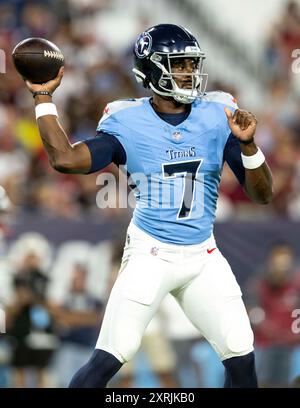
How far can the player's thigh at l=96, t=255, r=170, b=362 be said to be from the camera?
4523 millimetres

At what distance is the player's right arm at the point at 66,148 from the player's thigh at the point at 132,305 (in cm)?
52

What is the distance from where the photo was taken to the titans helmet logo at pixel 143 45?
4750 millimetres

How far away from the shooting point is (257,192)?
461 cm

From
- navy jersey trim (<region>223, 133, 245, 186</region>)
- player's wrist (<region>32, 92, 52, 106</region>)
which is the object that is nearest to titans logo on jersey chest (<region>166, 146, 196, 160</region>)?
navy jersey trim (<region>223, 133, 245, 186</region>)

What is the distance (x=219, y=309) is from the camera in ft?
15.0

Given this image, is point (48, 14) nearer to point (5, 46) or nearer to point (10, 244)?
point (5, 46)

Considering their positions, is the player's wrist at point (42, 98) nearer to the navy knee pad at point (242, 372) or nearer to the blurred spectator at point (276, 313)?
the navy knee pad at point (242, 372)

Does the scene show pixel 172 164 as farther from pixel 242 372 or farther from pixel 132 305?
A: pixel 242 372

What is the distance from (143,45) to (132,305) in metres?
1.24

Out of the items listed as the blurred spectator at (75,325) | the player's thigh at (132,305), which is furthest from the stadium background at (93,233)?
the player's thigh at (132,305)

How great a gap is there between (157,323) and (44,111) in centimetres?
337

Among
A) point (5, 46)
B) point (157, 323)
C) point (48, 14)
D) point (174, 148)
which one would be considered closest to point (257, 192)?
point (174, 148)

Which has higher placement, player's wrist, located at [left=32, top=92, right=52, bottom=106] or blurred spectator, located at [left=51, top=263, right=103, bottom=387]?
player's wrist, located at [left=32, top=92, right=52, bottom=106]

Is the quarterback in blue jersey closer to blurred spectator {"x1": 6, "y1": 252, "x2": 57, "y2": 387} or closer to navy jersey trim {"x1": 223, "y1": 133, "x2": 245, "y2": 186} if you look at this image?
navy jersey trim {"x1": 223, "y1": 133, "x2": 245, "y2": 186}
